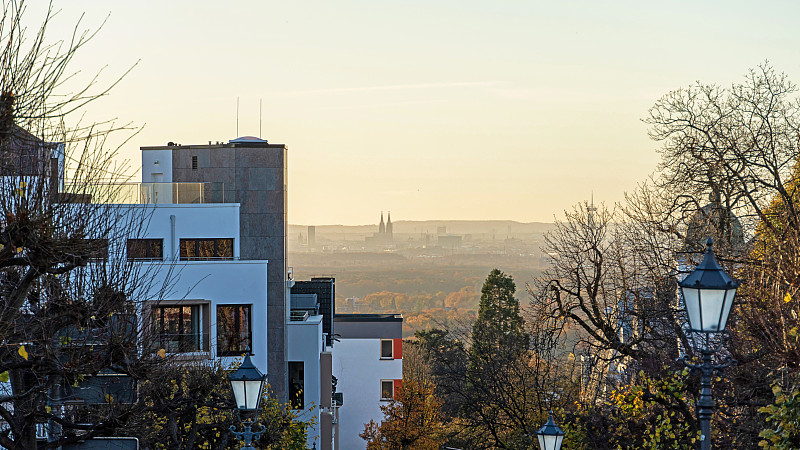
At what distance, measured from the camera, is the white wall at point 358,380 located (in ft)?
203

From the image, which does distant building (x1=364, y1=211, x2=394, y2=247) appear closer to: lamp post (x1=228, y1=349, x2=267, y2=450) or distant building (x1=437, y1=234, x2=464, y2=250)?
distant building (x1=437, y1=234, x2=464, y2=250)

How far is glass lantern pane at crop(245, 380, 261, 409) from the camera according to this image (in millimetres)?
12844

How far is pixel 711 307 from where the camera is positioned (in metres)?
8.04

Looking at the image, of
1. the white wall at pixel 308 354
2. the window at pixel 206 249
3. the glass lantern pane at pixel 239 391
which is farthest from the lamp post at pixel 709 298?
the white wall at pixel 308 354

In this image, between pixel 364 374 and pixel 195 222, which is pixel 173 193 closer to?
pixel 195 222

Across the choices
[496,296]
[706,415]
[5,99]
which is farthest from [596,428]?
[496,296]

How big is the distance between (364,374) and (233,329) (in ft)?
112

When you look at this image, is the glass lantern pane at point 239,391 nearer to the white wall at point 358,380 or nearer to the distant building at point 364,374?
the distant building at point 364,374

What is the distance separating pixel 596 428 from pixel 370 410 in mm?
43899

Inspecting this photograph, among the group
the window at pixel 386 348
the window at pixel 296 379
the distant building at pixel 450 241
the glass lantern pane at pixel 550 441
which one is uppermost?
the distant building at pixel 450 241

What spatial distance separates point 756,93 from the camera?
21.4 meters

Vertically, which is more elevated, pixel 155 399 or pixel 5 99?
pixel 5 99

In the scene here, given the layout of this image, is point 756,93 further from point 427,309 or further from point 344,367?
point 427,309

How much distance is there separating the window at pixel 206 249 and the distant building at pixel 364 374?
3240 centimetres
